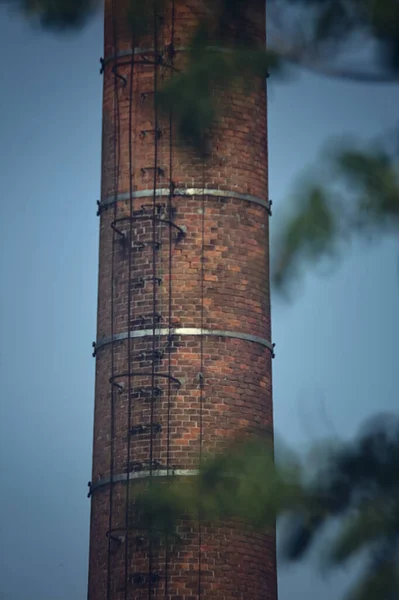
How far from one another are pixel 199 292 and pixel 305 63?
7.82m

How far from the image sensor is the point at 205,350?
53.1ft

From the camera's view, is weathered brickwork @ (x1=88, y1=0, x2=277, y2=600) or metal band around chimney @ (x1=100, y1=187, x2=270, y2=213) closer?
weathered brickwork @ (x1=88, y1=0, x2=277, y2=600)

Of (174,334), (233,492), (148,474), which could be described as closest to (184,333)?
(174,334)

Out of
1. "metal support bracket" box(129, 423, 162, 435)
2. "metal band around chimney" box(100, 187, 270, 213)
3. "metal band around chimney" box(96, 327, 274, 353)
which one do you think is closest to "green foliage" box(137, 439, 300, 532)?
"metal support bracket" box(129, 423, 162, 435)

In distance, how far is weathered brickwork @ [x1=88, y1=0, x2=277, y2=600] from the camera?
15.8 meters

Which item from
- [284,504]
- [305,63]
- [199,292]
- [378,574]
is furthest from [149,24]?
[199,292]

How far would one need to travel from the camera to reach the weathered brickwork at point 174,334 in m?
15.8

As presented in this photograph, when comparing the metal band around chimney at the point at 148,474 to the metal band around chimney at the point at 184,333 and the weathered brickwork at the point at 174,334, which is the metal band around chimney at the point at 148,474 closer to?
the weathered brickwork at the point at 174,334

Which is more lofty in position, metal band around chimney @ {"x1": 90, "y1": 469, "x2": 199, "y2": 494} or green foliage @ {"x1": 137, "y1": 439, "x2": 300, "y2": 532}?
metal band around chimney @ {"x1": 90, "y1": 469, "x2": 199, "y2": 494}

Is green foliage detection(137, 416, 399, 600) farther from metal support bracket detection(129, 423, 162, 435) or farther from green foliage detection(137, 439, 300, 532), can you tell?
metal support bracket detection(129, 423, 162, 435)

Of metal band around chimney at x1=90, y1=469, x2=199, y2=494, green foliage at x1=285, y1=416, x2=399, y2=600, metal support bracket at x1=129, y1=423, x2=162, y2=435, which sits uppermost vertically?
metal support bracket at x1=129, y1=423, x2=162, y2=435

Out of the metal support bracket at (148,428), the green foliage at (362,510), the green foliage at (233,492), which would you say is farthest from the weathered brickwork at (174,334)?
the green foliage at (362,510)

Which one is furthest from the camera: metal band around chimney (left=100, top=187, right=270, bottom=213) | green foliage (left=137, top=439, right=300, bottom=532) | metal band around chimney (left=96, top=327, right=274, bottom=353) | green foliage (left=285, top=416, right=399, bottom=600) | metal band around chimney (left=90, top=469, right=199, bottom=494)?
metal band around chimney (left=100, top=187, right=270, bottom=213)

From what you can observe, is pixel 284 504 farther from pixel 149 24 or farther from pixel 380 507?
pixel 149 24
